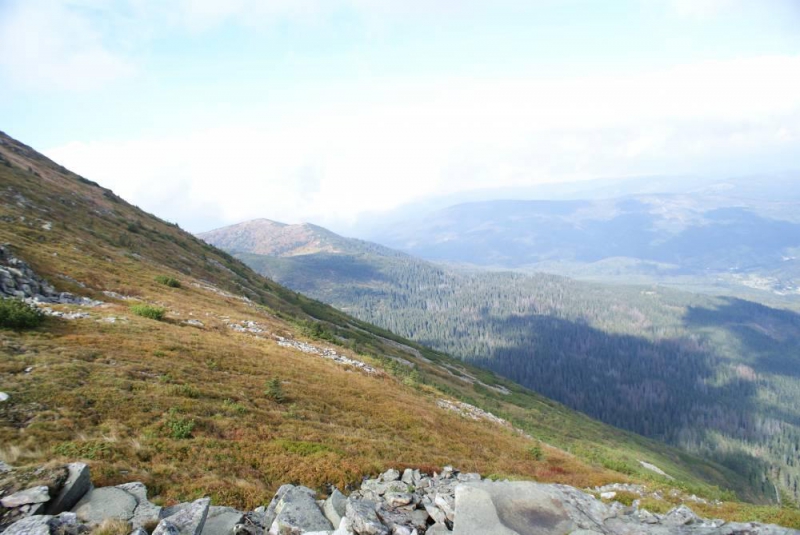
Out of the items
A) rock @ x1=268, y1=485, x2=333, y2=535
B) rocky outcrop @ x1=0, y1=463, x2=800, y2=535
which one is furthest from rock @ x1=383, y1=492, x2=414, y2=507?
rock @ x1=268, y1=485, x2=333, y2=535

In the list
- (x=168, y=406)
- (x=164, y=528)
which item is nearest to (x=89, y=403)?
(x=168, y=406)

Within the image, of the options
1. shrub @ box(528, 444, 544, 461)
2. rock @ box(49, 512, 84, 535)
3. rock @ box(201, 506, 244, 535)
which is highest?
rock @ box(49, 512, 84, 535)

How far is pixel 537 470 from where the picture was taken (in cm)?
2573

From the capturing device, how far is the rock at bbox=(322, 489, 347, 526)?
464 inches

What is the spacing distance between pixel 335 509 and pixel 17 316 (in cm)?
2368

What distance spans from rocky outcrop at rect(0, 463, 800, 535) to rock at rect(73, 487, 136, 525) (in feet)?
0.07

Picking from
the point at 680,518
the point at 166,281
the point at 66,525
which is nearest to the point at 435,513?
the point at 66,525

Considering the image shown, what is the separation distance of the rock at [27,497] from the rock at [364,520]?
300 inches

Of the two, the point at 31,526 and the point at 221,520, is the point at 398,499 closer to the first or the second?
the point at 221,520

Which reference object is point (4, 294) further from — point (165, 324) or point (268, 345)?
point (268, 345)

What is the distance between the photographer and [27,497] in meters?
8.97

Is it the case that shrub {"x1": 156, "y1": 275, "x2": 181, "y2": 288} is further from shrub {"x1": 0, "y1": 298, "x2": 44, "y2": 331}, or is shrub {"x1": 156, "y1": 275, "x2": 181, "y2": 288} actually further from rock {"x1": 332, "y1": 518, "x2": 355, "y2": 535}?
rock {"x1": 332, "y1": 518, "x2": 355, "y2": 535}

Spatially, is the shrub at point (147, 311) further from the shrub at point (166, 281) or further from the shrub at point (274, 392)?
the shrub at point (274, 392)

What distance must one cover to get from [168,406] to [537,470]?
23.2 metres
